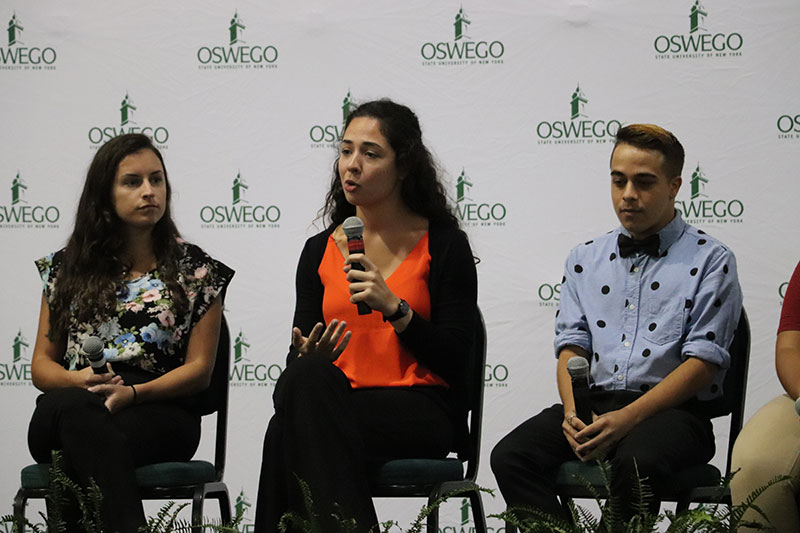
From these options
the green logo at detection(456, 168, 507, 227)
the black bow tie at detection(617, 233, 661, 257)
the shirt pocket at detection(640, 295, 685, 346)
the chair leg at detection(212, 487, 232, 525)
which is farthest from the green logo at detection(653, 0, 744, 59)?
the chair leg at detection(212, 487, 232, 525)

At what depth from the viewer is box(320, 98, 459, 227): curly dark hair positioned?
312cm

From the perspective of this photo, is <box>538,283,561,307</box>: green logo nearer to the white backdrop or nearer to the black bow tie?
the white backdrop

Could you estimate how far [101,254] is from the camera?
3.24 metres

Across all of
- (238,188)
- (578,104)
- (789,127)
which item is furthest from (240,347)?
(789,127)

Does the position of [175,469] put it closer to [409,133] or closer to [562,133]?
[409,133]

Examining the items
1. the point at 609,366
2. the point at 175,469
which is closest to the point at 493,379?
the point at 609,366

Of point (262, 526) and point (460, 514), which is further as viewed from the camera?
point (460, 514)

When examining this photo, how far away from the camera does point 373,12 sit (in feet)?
14.7

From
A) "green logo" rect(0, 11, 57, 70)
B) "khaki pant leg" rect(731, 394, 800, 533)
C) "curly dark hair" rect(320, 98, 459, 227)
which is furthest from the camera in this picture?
"green logo" rect(0, 11, 57, 70)

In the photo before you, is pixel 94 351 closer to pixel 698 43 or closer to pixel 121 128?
pixel 121 128

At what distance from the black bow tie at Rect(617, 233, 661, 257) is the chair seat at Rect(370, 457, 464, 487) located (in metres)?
0.80

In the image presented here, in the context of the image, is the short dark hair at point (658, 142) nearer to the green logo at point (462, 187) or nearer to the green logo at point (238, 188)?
the green logo at point (462, 187)

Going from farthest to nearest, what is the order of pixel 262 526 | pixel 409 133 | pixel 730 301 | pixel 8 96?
pixel 8 96 < pixel 409 133 < pixel 730 301 < pixel 262 526

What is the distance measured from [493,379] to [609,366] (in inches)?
56.0
